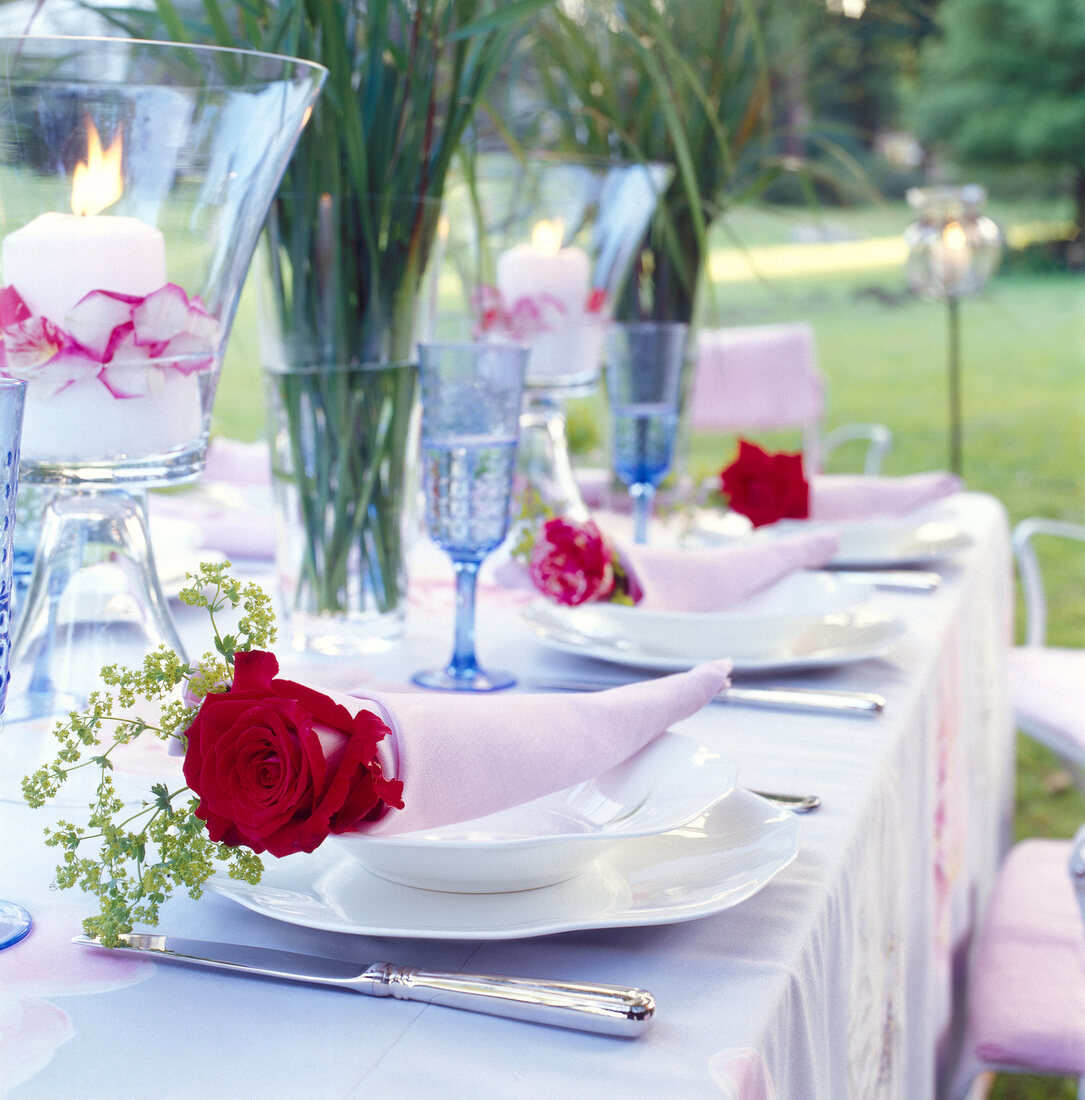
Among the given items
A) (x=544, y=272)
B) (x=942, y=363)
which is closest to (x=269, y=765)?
(x=544, y=272)

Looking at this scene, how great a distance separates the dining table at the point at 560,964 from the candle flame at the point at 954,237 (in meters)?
2.35

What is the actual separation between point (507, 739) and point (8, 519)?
0.70 feet

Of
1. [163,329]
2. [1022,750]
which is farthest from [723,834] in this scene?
[1022,750]

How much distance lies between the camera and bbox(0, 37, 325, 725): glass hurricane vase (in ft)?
2.07

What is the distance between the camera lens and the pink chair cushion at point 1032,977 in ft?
3.21

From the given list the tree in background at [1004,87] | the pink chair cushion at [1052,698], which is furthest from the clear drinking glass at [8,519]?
the tree in background at [1004,87]

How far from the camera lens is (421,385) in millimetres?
816

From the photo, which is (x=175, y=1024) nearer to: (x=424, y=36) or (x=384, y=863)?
(x=384, y=863)

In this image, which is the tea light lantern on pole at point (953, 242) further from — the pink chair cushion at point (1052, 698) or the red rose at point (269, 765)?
the red rose at point (269, 765)

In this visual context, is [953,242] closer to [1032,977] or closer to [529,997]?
[1032,977]

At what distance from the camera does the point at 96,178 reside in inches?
Answer: 25.5

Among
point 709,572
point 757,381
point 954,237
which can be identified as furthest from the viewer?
point 954,237

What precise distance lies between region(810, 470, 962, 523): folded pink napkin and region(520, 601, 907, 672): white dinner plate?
15.5 inches

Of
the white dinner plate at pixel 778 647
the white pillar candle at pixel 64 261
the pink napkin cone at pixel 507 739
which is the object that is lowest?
the white dinner plate at pixel 778 647
